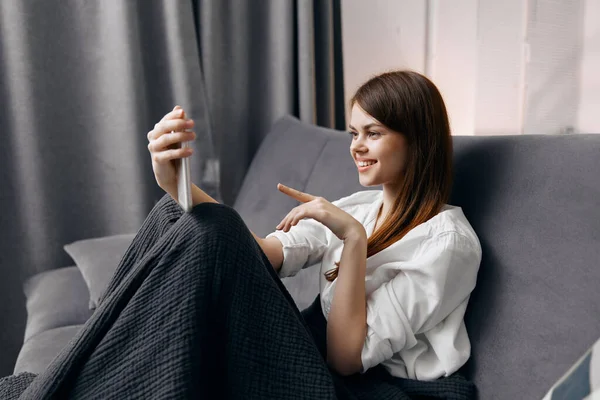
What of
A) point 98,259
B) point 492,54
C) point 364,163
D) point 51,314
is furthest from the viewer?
point 492,54

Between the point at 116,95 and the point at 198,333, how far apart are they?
4.78ft

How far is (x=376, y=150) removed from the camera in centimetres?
117

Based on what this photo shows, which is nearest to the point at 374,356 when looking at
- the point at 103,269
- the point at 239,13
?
the point at 103,269

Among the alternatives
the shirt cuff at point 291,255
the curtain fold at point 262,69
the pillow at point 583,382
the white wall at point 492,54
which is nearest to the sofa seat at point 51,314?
the shirt cuff at point 291,255

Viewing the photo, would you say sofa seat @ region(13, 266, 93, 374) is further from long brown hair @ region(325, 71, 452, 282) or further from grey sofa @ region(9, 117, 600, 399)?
long brown hair @ region(325, 71, 452, 282)

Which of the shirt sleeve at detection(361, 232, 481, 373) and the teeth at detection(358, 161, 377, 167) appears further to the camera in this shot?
the teeth at detection(358, 161, 377, 167)

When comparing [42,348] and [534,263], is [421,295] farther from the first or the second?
[42,348]

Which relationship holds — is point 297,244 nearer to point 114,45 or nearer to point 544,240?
point 544,240

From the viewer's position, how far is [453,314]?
107cm

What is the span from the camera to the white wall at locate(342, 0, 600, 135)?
4.97 feet

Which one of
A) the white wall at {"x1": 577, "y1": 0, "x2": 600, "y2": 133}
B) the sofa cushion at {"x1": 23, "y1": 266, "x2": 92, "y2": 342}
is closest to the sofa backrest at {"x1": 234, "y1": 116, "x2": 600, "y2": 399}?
the white wall at {"x1": 577, "y1": 0, "x2": 600, "y2": 133}

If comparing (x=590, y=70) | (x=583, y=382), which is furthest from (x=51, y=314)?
(x=590, y=70)

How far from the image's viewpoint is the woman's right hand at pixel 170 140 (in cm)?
93

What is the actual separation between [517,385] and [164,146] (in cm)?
67
